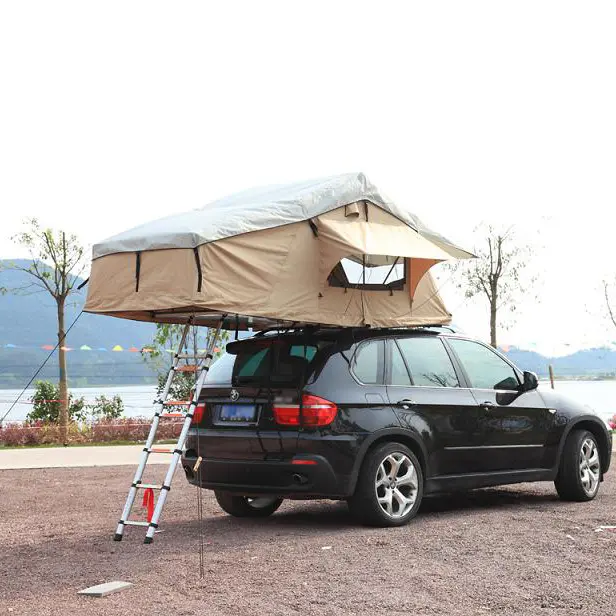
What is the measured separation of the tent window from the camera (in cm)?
976

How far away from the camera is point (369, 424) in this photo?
909cm

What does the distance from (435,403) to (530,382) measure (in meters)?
1.41

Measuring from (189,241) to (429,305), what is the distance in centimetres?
288

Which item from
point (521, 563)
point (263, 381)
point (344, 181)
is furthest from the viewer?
point (344, 181)

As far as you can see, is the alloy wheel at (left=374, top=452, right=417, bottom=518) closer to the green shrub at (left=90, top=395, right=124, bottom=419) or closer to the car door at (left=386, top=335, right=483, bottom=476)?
the car door at (left=386, top=335, right=483, bottom=476)

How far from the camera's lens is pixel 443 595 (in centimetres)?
640

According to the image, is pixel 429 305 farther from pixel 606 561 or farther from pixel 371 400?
Result: pixel 606 561

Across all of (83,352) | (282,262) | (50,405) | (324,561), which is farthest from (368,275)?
(83,352)

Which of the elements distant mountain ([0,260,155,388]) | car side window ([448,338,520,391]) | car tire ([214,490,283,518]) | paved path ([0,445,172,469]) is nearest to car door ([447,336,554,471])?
car side window ([448,338,520,391])

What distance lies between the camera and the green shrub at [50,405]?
24.0 m

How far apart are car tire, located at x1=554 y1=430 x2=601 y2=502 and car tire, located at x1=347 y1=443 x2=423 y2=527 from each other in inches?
A: 82.9

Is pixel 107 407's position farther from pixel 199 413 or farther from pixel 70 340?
pixel 70 340

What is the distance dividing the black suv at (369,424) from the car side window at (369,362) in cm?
1

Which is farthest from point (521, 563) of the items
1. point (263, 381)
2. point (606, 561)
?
point (263, 381)
